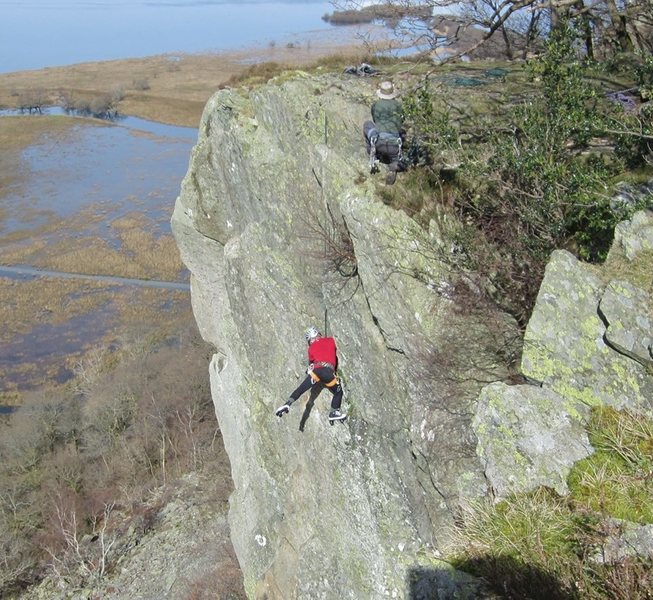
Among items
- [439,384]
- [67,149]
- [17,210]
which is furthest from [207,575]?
[67,149]

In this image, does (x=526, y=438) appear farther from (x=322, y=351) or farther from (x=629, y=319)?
(x=322, y=351)

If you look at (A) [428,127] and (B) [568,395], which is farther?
(A) [428,127]

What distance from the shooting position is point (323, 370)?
12727 mm

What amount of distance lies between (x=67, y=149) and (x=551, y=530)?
3570 inches

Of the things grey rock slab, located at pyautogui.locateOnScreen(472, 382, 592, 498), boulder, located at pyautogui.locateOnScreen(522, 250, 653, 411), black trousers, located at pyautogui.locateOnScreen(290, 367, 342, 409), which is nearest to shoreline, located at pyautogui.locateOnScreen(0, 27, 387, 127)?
black trousers, located at pyautogui.locateOnScreen(290, 367, 342, 409)

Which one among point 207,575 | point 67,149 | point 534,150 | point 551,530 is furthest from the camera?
point 67,149

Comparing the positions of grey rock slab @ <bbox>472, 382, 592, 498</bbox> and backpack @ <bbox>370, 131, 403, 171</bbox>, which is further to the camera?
backpack @ <bbox>370, 131, 403, 171</bbox>

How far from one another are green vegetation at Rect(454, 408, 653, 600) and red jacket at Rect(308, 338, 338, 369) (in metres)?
5.18

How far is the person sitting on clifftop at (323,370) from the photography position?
12766 millimetres

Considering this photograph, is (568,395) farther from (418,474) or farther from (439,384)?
(418,474)

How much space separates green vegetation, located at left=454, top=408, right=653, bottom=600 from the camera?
6680 mm

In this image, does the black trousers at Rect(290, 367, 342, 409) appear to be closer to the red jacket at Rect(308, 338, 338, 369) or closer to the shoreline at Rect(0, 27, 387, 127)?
the red jacket at Rect(308, 338, 338, 369)

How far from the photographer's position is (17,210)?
65312 millimetres

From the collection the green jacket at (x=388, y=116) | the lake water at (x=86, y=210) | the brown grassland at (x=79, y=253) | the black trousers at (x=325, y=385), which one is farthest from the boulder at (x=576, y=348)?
the lake water at (x=86, y=210)
